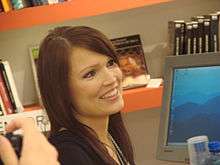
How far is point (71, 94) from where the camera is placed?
4.87 feet

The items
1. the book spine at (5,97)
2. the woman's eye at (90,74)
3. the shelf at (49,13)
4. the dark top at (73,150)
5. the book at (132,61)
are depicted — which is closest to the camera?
the dark top at (73,150)

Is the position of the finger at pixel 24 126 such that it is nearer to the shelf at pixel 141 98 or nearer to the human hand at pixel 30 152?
the human hand at pixel 30 152

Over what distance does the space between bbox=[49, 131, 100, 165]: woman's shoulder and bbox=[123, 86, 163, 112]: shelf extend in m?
0.68

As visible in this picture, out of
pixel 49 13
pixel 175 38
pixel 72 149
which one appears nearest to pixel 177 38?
pixel 175 38

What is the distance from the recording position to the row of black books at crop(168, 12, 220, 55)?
83.7 inches

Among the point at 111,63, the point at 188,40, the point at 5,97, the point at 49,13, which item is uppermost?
the point at 49,13

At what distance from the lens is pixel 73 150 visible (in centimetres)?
139

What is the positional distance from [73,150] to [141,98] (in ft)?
2.57

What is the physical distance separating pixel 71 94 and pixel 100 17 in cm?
97

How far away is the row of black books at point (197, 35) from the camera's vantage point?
6.98 feet

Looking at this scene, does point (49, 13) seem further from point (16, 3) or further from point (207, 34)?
point (207, 34)

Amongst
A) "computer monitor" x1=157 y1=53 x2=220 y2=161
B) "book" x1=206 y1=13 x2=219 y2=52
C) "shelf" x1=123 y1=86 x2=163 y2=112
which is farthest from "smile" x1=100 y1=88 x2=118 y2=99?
"book" x1=206 y1=13 x2=219 y2=52

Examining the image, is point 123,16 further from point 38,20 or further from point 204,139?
point 204,139

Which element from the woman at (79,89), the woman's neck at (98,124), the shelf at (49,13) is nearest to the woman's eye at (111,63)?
the woman at (79,89)
